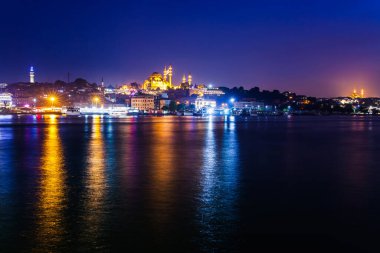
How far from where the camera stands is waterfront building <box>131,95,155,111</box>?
16088 cm

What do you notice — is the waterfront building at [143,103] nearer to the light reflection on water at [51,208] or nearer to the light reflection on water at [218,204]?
the light reflection on water at [218,204]

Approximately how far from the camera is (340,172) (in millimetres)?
15289

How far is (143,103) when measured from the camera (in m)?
162

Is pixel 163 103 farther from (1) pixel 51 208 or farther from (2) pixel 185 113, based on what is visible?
(1) pixel 51 208

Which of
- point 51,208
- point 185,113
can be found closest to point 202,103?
point 185,113

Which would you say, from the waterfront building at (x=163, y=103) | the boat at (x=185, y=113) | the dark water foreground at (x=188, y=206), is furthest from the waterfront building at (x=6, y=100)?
the dark water foreground at (x=188, y=206)

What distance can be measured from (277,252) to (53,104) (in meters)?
166

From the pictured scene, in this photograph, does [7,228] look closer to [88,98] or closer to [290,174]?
[290,174]

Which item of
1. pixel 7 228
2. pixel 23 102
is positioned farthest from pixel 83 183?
pixel 23 102

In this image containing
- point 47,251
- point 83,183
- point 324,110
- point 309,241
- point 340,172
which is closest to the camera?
point 47,251

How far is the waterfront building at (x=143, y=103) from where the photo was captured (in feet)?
528

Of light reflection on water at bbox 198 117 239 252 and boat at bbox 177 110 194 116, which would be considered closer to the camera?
light reflection on water at bbox 198 117 239 252

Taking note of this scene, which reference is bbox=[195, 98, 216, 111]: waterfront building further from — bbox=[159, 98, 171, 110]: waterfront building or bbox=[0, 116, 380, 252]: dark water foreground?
bbox=[0, 116, 380, 252]: dark water foreground

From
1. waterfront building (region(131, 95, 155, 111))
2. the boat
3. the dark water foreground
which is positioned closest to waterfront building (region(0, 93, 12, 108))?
waterfront building (region(131, 95, 155, 111))
